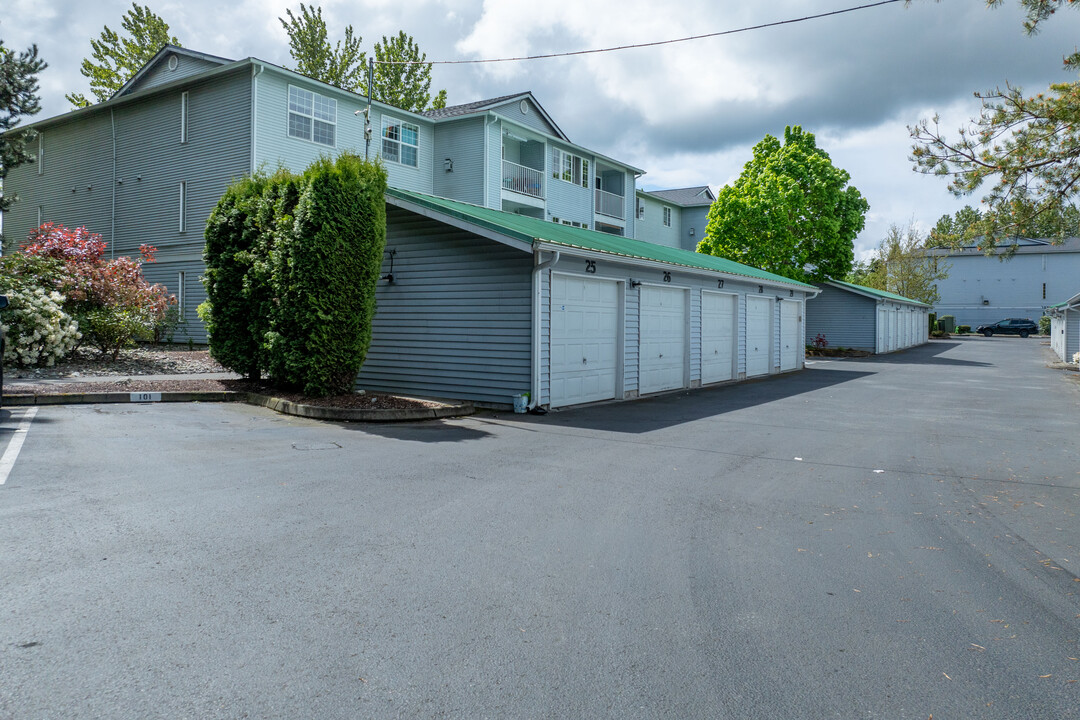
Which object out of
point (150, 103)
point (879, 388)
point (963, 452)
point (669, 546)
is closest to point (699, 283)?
point (879, 388)

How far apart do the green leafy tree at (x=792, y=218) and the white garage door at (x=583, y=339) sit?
22.1 metres

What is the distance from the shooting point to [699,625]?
355 centimetres

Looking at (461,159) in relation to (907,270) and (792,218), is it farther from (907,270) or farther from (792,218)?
(907,270)

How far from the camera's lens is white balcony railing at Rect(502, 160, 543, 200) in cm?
2705

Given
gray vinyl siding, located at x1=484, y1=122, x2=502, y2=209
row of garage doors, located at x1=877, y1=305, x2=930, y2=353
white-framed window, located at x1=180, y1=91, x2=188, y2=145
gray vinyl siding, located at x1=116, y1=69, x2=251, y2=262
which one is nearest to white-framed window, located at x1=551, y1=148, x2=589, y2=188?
gray vinyl siding, located at x1=484, y1=122, x2=502, y2=209

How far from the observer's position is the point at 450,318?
12.9 metres

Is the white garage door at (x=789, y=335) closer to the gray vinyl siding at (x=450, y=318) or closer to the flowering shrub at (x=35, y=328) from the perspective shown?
the gray vinyl siding at (x=450, y=318)

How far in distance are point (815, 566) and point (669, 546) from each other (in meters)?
0.92

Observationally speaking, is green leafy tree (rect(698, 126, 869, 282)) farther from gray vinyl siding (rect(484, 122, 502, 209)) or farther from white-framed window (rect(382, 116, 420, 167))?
white-framed window (rect(382, 116, 420, 167))

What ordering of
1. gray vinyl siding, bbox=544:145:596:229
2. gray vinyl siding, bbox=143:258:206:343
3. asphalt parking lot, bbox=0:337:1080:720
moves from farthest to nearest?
gray vinyl siding, bbox=544:145:596:229, gray vinyl siding, bbox=143:258:206:343, asphalt parking lot, bbox=0:337:1080:720

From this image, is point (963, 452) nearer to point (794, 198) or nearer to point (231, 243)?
point (231, 243)

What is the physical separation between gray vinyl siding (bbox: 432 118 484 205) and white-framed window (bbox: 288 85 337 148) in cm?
458

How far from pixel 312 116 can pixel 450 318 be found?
12035 mm

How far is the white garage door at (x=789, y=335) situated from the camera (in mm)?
22922
